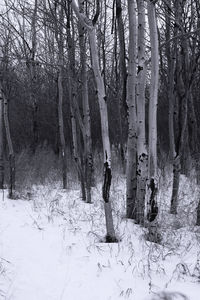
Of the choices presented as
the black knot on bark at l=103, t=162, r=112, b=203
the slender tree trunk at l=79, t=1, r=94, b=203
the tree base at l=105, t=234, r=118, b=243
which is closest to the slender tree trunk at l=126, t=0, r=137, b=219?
the tree base at l=105, t=234, r=118, b=243

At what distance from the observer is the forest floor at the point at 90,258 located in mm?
2949

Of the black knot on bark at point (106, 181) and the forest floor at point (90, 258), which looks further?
the black knot on bark at point (106, 181)

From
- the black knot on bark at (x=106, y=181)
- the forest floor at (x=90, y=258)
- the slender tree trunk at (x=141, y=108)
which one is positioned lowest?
the forest floor at (x=90, y=258)

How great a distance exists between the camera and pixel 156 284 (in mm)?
3057

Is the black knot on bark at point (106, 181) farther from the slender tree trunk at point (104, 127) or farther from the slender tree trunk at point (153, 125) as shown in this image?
the slender tree trunk at point (153, 125)

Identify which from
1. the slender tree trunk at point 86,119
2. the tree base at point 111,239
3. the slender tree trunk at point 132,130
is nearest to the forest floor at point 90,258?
the tree base at point 111,239

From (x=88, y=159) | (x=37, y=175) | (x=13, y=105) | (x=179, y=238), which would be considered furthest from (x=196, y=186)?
(x=13, y=105)

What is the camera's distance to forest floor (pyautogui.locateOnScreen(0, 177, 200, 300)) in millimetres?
2949

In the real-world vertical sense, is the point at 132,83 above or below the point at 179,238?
above

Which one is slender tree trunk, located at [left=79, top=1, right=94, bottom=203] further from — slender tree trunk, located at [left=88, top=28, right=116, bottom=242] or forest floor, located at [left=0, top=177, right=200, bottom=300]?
slender tree trunk, located at [left=88, top=28, right=116, bottom=242]

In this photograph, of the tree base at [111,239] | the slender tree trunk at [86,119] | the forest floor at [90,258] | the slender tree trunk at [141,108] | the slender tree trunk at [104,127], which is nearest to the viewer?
the forest floor at [90,258]

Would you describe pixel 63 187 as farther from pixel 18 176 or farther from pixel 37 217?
pixel 37 217

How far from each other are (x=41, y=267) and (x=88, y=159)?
3315mm

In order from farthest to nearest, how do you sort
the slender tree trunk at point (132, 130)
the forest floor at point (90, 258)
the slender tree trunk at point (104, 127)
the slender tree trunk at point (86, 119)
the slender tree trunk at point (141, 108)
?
the slender tree trunk at point (86, 119) → the slender tree trunk at point (132, 130) → the slender tree trunk at point (141, 108) → the slender tree trunk at point (104, 127) → the forest floor at point (90, 258)
